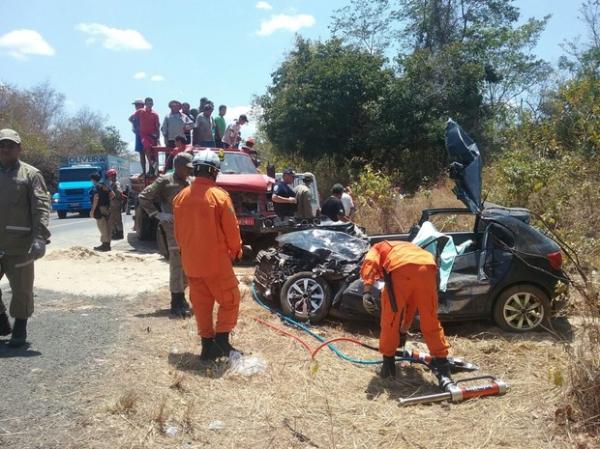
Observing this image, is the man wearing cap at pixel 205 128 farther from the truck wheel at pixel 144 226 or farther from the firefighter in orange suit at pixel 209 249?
the firefighter in orange suit at pixel 209 249

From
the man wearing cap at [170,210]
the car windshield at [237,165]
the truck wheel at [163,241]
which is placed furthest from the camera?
the car windshield at [237,165]

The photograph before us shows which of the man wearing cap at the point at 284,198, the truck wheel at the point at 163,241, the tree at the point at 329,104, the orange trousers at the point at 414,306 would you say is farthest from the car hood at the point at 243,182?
the tree at the point at 329,104

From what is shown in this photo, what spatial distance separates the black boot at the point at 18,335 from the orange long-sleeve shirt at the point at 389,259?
Answer: 2.90 m

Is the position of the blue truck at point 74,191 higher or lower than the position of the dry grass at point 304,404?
higher

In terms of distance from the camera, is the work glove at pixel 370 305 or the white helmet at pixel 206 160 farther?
the work glove at pixel 370 305

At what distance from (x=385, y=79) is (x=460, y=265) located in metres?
14.6

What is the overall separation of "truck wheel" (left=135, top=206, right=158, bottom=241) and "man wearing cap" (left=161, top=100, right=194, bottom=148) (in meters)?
1.64

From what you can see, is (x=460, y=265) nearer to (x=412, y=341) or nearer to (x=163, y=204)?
(x=412, y=341)

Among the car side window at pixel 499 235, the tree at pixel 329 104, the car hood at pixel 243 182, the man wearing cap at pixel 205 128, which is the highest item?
the tree at pixel 329 104

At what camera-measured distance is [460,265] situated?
235 inches

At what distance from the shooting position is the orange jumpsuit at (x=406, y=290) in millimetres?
4250

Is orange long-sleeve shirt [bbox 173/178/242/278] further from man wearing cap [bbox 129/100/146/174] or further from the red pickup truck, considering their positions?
man wearing cap [bbox 129/100/146/174]

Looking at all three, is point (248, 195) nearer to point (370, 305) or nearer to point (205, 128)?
point (205, 128)

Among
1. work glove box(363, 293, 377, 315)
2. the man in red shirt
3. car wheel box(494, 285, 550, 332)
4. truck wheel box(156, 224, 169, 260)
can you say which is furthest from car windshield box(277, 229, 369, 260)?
the man in red shirt
